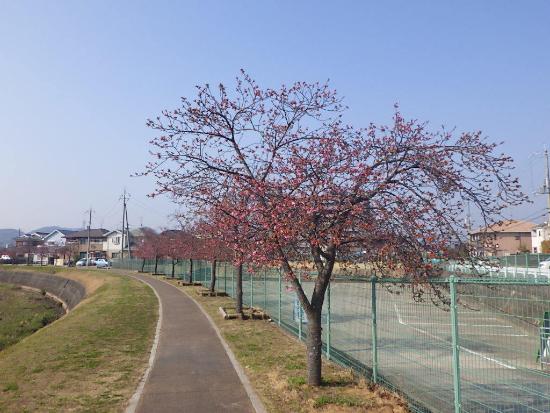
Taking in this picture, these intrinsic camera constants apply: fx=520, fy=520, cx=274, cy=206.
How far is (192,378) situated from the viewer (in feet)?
30.3

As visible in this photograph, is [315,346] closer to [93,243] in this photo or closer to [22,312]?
[22,312]

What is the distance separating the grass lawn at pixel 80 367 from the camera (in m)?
7.79

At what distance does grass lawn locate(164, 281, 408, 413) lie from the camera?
7434 millimetres

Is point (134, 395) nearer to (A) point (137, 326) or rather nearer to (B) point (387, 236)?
(B) point (387, 236)

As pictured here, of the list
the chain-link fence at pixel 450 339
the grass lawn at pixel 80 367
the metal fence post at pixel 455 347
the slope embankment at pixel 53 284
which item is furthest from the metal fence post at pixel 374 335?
the slope embankment at pixel 53 284

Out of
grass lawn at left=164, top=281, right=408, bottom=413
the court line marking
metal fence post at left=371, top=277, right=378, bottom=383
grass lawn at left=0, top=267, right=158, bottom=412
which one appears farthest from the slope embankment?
the court line marking

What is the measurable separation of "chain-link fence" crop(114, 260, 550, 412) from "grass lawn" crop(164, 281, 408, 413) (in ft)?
1.93

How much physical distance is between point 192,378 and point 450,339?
4482 millimetres

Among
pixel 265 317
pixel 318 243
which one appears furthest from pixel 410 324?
pixel 265 317

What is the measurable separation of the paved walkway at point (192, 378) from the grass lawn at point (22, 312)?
10.5m

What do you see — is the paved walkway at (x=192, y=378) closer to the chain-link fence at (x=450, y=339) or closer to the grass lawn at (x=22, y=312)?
the chain-link fence at (x=450, y=339)

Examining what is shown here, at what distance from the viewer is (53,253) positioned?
343ft

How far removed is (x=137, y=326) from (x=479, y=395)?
11485 millimetres

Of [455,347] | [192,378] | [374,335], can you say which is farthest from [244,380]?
[455,347]
